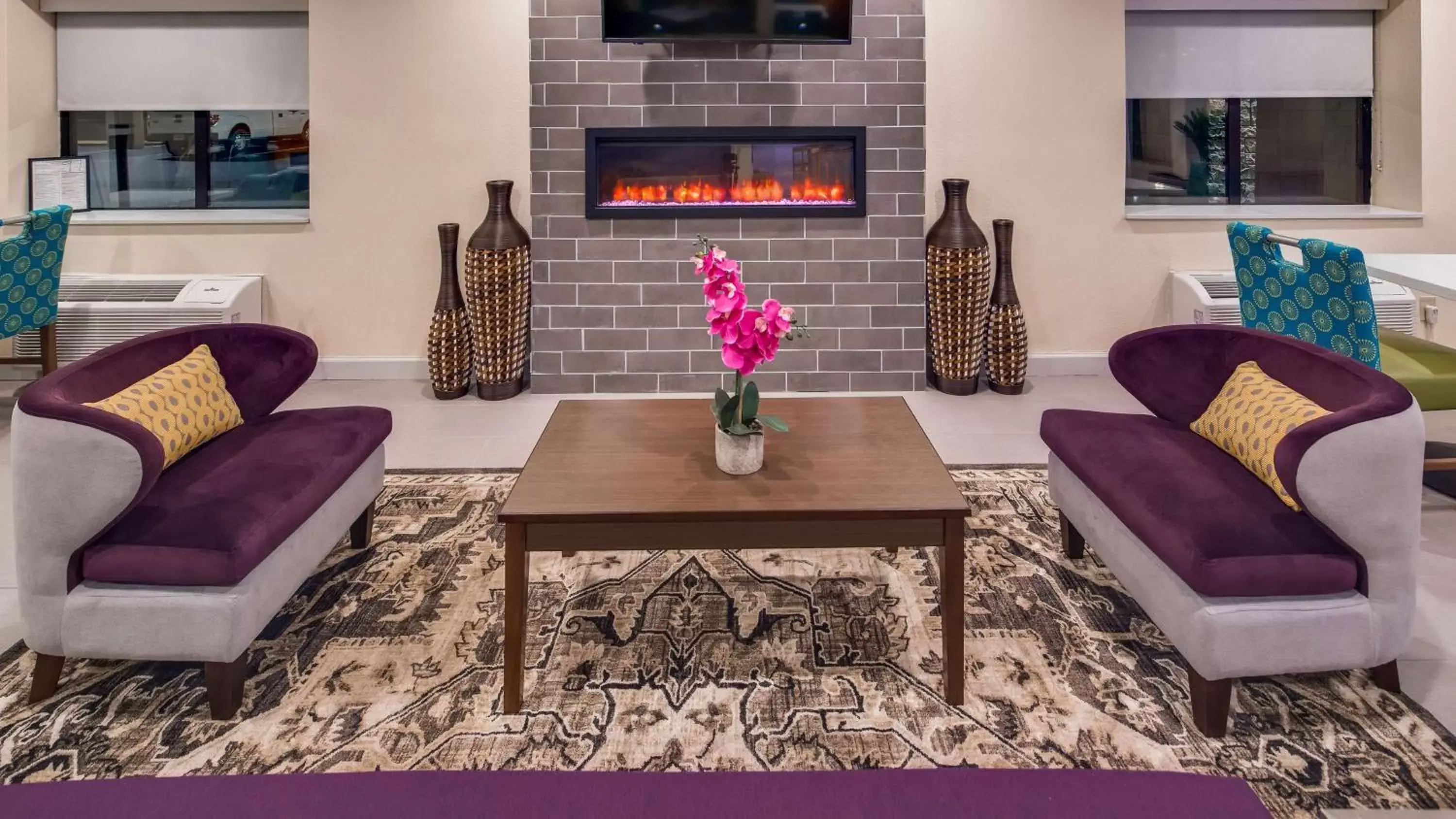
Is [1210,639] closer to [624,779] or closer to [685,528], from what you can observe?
[685,528]

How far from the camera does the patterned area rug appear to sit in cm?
206

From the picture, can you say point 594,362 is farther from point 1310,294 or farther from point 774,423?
point 1310,294

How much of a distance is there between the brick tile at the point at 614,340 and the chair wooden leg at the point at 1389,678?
12.2 feet

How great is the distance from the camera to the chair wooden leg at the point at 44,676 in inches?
89.1

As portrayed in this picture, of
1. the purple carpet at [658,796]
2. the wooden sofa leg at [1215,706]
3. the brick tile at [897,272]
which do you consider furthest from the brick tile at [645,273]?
the purple carpet at [658,796]

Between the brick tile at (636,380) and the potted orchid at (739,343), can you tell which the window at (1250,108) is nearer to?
the brick tile at (636,380)

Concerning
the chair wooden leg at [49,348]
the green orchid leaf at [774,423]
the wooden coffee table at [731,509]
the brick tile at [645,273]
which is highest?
the brick tile at [645,273]

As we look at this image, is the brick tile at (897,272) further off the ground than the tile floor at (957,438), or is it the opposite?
the brick tile at (897,272)

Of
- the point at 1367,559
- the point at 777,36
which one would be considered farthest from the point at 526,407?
the point at 1367,559

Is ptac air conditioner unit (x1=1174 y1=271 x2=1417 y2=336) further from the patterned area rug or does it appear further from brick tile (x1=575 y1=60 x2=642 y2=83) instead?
brick tile (x1=575 y1=60 x2=642 y2=83)

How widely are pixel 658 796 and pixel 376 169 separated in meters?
4.79

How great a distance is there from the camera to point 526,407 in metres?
5.08

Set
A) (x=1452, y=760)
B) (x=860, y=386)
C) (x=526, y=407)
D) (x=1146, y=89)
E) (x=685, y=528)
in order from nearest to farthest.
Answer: (x=1452, y=760), (x=685, y=528), (x=526, y=407), (x=860, y=386), (x=1146, y=89)

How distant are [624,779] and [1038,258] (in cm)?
472
